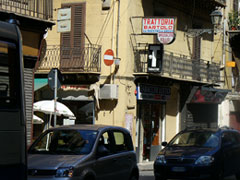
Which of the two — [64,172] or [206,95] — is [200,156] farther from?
[206,95]

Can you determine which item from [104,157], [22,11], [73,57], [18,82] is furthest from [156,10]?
[18,82]

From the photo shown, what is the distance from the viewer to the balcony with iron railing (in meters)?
22.3

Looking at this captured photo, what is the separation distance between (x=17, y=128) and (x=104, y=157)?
3438 millimetres

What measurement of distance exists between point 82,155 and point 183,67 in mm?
15534

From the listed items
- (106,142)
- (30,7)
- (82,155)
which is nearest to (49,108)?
(30,7)

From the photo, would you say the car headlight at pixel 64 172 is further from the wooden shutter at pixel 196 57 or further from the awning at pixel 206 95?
the awning at pixel 206 95

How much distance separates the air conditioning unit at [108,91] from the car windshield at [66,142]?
1026 centimetres

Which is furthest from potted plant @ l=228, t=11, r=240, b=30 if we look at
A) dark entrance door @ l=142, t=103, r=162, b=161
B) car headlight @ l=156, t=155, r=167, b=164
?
car headlight @ l=156, t=155, r=167, b=164

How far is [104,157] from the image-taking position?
1070 centimetres

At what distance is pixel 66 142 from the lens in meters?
10.8

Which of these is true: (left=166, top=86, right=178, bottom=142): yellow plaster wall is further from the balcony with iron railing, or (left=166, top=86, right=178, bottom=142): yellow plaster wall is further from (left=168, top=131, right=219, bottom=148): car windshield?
(left=168, top=131, right=219, bottom=148): car windshield

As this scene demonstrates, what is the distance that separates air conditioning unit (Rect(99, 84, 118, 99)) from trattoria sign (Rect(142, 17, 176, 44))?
9.02 ft

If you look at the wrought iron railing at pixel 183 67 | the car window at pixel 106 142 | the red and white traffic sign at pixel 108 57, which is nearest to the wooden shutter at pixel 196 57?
the wrought iron railing at pixel 183 67

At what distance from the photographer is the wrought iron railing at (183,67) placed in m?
22.3
